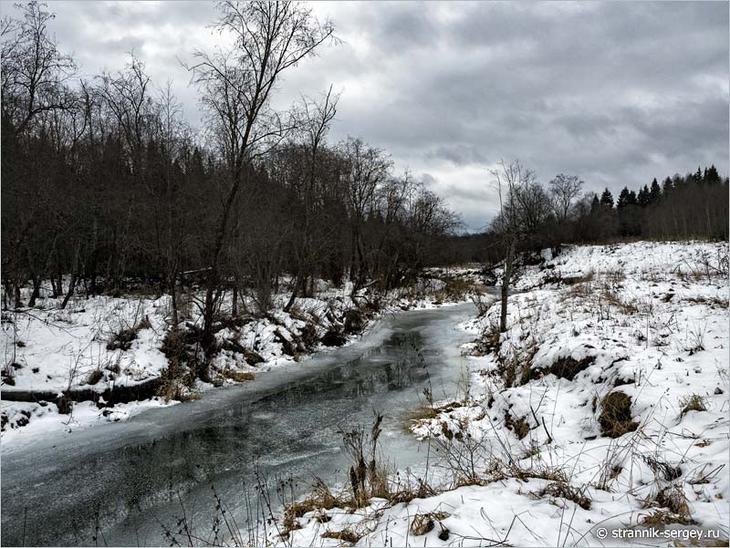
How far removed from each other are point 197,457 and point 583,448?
5.76 metres

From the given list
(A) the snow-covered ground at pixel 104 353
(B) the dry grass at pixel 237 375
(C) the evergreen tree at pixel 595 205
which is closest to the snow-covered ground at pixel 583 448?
(B) the dry grass at pixel 237 375

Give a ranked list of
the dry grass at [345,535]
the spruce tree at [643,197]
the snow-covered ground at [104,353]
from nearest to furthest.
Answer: the dry grass at [345,535] → the snow-covered ground at [104,353] → the spruce tree at [643,197]

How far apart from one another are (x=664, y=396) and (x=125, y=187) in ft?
66.7

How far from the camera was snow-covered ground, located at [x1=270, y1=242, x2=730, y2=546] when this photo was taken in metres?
3.65

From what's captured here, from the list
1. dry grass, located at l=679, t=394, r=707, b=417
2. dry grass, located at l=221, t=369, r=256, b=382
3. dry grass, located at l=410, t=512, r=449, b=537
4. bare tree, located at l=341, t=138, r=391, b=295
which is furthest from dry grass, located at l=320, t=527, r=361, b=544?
bare tree, located at l=341, t=138, r=391, b=295

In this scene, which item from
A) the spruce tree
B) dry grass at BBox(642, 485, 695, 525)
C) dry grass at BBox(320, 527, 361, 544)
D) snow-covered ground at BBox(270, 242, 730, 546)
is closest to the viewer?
dry grass at BBox(642, 485, 695, 525)

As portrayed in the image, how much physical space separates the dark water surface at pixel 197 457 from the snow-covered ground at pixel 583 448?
1256 millimetres

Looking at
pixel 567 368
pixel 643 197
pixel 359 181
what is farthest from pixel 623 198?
pixel 567 368

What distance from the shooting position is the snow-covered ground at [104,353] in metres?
8.76

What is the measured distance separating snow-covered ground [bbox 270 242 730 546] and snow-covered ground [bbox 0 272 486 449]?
6.28 meters

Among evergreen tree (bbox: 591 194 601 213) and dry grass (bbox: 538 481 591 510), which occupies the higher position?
evergreen tree (bbox: 591 194 601 213)

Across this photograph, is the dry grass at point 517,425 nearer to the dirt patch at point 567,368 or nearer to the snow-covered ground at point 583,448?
the snow-covered ground at point 583,448

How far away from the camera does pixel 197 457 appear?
716 centimetres

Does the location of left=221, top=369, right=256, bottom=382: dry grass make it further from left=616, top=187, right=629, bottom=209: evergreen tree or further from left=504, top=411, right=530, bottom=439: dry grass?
left=616, top=187, right=629, bottom=209: evergreen tree
